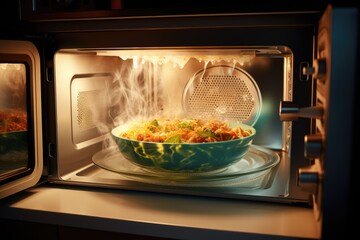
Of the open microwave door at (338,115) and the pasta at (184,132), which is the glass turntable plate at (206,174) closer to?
the pasta at (184,132)

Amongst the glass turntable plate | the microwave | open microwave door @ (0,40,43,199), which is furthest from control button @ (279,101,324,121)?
open microwave door @ (0,40,43,199)

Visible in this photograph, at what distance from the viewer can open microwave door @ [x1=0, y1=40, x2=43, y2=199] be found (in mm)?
913

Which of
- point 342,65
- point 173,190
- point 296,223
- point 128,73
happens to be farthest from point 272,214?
point 128,73

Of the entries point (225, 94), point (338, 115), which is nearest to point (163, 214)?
point (338, 115)

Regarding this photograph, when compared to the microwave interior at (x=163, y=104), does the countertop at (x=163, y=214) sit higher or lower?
lower

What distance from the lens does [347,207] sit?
617 mm

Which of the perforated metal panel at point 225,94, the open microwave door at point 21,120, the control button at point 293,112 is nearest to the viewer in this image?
the control button at point 293,112

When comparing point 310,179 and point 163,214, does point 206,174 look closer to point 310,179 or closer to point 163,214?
point 163,214

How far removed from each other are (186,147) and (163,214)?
0.53 feet

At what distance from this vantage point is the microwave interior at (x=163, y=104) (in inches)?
37.8

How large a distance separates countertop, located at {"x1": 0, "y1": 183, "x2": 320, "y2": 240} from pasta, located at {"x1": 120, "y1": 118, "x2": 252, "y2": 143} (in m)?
0.13

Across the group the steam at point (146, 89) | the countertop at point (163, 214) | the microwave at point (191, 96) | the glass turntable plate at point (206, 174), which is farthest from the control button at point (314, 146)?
the steam at point (146, 89)

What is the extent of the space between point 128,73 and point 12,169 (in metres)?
0.45

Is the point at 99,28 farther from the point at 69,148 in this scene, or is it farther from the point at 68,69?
the point at 69,148
